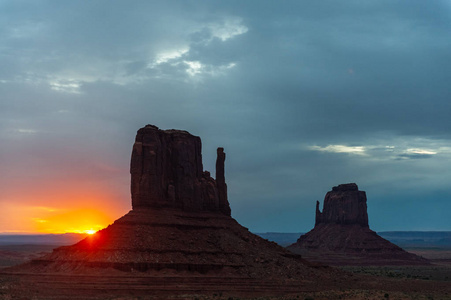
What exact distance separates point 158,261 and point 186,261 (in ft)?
15.2

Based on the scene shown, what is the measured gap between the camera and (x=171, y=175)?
10938 centimetres

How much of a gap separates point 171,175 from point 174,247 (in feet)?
58.7

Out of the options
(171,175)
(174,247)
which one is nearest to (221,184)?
(171,175)

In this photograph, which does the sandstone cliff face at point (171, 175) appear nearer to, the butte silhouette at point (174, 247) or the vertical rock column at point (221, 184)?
the vertical rock column at point (221, 184)

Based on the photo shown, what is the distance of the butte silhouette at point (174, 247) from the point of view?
286 ft

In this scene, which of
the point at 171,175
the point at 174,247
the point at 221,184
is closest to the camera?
the point at 174,247

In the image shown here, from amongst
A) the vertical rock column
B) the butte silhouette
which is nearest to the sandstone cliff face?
the vertical rock column

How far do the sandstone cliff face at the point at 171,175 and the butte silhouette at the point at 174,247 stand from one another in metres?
0.17

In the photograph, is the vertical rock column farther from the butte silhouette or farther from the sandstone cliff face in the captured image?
the butte silhouette

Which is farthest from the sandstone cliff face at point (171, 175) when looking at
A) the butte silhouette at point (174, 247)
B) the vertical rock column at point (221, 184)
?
the butte silhouette at point (174, 247)

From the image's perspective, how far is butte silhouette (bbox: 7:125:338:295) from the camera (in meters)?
87.1

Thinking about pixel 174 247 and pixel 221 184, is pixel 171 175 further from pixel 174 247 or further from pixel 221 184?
pixel 174 247

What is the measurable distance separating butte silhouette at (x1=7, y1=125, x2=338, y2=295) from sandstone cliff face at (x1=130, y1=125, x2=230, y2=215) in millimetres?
168

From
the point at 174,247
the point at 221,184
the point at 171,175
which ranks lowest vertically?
the point at 174,247
